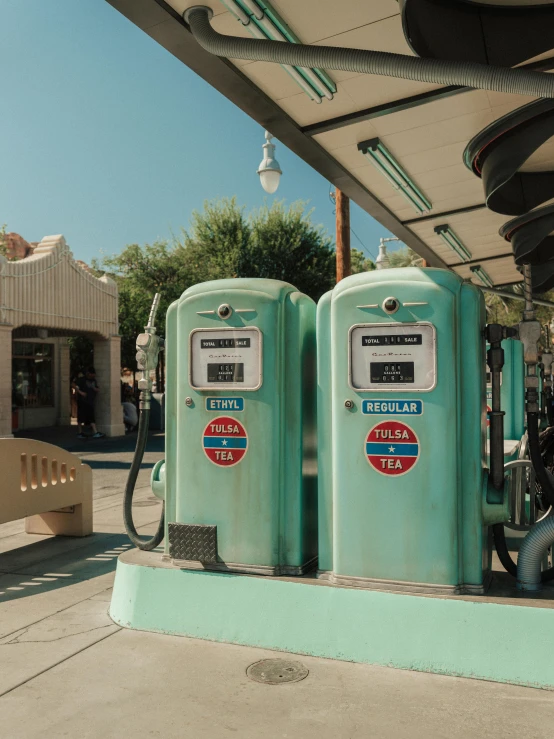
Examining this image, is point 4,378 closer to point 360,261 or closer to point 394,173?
point 394,173

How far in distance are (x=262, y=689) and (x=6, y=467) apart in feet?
11.8

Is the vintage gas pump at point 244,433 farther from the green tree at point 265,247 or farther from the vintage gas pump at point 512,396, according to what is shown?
the green tree at point 265,247

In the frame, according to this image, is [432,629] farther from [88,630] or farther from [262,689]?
[88,630]

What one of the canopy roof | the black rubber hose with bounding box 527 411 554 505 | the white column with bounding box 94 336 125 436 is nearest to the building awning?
the white column with bounding box 94 336 125 436

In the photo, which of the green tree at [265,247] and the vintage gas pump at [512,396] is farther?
the green tree at [265,247]

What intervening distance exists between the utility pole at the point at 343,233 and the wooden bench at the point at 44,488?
5677mm

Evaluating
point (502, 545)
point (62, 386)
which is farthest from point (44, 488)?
point (62, 386)

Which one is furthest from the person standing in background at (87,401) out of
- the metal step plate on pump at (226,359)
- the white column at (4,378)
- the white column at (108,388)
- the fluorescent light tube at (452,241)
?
the metal step plate on pump at (226,359)

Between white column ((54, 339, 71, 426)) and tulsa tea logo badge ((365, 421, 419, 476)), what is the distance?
2185cm

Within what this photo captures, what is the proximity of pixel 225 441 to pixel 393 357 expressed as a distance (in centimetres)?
113

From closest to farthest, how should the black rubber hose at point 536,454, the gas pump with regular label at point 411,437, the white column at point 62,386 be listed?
the gas pump with regular label at point 411,437, the black rubber hose at point 536,454, the white column at point 62,386

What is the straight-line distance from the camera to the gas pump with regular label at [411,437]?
370 cm

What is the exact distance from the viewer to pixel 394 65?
328cm

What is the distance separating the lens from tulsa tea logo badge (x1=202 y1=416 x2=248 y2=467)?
13.6ft
